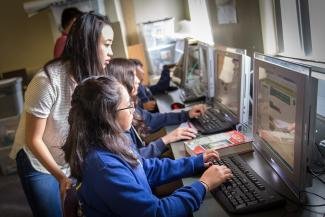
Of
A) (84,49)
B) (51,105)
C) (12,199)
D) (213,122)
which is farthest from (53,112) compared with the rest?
(12,199)

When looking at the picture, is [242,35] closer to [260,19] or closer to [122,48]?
[260,19]

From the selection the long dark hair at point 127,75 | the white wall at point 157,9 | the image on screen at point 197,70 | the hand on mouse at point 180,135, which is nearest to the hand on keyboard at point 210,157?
the hand on mouse at point 180,135

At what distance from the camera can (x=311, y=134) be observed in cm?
96

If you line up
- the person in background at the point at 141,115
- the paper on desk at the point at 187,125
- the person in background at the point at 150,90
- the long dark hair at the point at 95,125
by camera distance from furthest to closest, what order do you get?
the person in background at the point at 150,90 < the person in background at the point at 141,115 < the paper on desk at the point at 187,125 < the long dark hair at the point at 95,125

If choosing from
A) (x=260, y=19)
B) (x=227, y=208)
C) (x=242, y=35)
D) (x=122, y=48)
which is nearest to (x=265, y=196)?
(x=227, y=208)

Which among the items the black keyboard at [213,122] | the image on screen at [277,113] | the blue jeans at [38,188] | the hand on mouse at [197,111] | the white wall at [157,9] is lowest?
the blue jeans at [38,188]

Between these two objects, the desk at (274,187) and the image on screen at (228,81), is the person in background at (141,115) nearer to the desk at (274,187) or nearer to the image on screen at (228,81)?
the image on screen at (228,81)

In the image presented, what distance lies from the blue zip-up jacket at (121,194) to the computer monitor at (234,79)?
60 cm

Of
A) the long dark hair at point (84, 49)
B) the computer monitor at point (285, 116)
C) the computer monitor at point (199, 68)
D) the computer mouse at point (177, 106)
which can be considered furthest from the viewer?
the computer mouse at point (177, 106)

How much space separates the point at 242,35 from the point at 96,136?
4.18 feet

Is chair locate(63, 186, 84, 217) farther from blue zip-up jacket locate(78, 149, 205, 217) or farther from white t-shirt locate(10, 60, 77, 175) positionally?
white t-shirt locate(10, 60, 77, 175)

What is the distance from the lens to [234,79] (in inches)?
64.9

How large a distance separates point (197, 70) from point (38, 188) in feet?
4.59

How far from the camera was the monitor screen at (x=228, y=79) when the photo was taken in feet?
5.24
